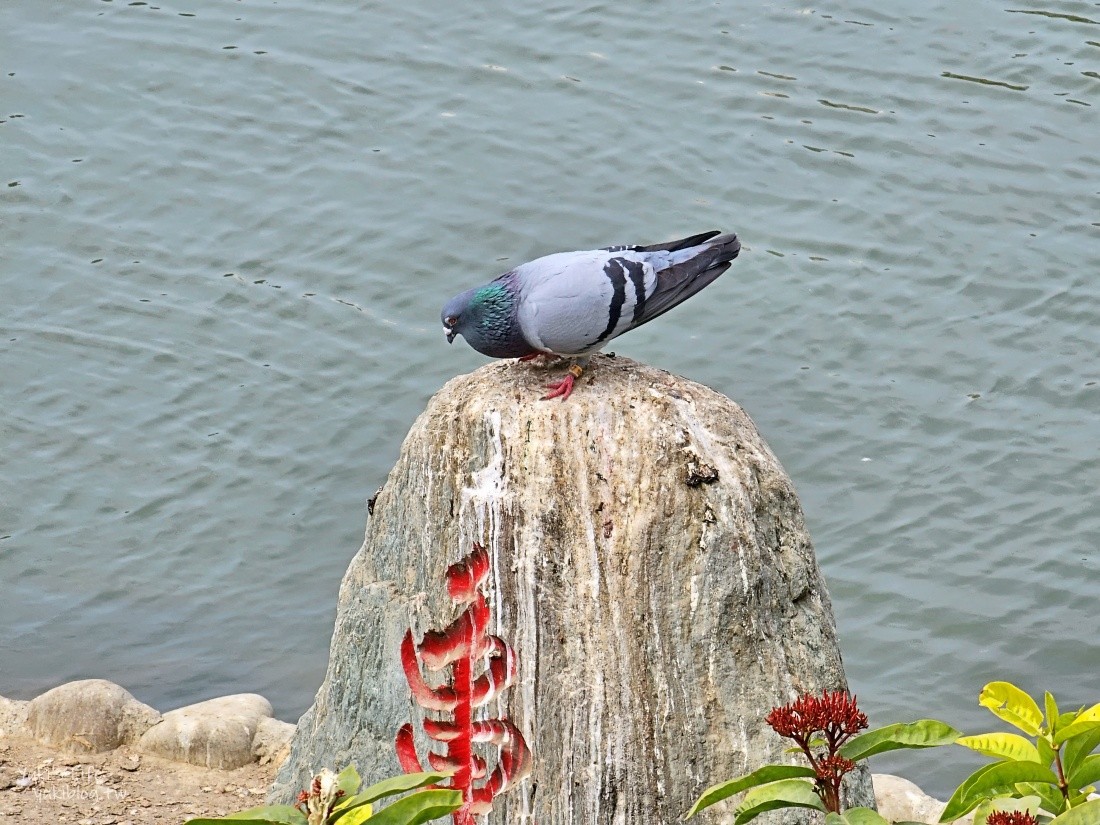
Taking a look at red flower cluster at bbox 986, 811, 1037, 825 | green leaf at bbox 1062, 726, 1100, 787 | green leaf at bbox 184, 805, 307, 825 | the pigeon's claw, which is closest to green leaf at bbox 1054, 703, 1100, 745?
green leaf at bbox 1062, 726, 1100, 787

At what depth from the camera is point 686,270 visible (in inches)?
199

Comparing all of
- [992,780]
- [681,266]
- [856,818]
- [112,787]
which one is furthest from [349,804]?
[112,787]

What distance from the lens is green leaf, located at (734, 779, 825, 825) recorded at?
285 cm

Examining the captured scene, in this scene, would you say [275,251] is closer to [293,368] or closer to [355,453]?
[293,368]

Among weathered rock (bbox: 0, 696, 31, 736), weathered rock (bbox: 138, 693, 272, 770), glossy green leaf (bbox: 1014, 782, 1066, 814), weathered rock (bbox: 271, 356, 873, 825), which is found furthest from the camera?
weathered rock (bbox: 0, 696, 31, 736)

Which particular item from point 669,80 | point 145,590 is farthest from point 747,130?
point 145,590

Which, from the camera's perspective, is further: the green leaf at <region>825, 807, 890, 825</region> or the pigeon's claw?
the pigeon's claw

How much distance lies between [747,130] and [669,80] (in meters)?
0.92

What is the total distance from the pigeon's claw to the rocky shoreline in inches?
110

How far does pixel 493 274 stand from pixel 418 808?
782cm

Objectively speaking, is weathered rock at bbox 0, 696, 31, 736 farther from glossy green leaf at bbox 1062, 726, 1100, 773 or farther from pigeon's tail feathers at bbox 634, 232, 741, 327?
glossy green leaf at bbox 1062, 726, 1100, 773

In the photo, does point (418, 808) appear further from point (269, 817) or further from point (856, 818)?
point (856, 818)

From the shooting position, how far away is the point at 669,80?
12203mm

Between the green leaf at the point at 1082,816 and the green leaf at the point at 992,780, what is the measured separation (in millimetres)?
149
